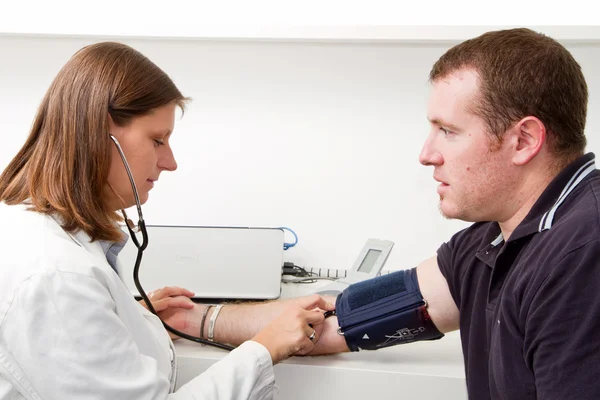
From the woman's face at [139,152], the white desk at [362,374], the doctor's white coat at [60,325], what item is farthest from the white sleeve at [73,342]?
the white desk at [362,374]

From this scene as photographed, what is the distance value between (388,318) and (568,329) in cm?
45

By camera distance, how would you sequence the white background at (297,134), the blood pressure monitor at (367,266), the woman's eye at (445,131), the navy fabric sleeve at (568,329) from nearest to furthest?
the navy fabric sleeve at (568,329) → the woman's eye at (445,131) → the blood pressure monitor at (367,266) → the white background at (297,134)

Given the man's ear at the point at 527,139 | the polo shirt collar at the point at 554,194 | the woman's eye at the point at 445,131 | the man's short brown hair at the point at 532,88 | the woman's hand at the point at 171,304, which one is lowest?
the woman's hand at the point at 171,304

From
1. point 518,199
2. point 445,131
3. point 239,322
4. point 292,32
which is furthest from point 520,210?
point 292,32

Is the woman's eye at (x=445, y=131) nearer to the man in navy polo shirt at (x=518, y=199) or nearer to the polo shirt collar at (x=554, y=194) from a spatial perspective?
the man in navy polo shirt at (x=518, y=199)

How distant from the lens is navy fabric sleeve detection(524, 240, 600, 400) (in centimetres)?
79

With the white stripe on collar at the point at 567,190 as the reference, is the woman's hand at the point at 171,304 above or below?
below

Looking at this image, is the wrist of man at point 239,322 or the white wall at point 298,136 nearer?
the wrist of man at point 239,322

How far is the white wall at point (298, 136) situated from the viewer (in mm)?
1802

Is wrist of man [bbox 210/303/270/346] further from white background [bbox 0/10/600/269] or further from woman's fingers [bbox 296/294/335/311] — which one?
white background [bbox 0/10/600/269]

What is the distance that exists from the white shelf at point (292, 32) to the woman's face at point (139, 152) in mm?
674

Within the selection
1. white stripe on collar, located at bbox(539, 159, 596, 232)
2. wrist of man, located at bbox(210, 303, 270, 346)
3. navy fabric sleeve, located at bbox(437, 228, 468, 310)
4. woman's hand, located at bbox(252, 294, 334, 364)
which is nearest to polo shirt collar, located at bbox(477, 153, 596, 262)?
white stripe on collar, located at bbox(539, 159, 596, 232)

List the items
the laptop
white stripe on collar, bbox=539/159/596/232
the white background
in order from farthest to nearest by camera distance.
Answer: the white background < the laptop < white stripe on collar, bbox=539/159/596/232

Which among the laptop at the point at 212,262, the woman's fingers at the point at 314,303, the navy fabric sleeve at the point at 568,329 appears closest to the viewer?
the navy fabric sleeve at the point at 568,329
